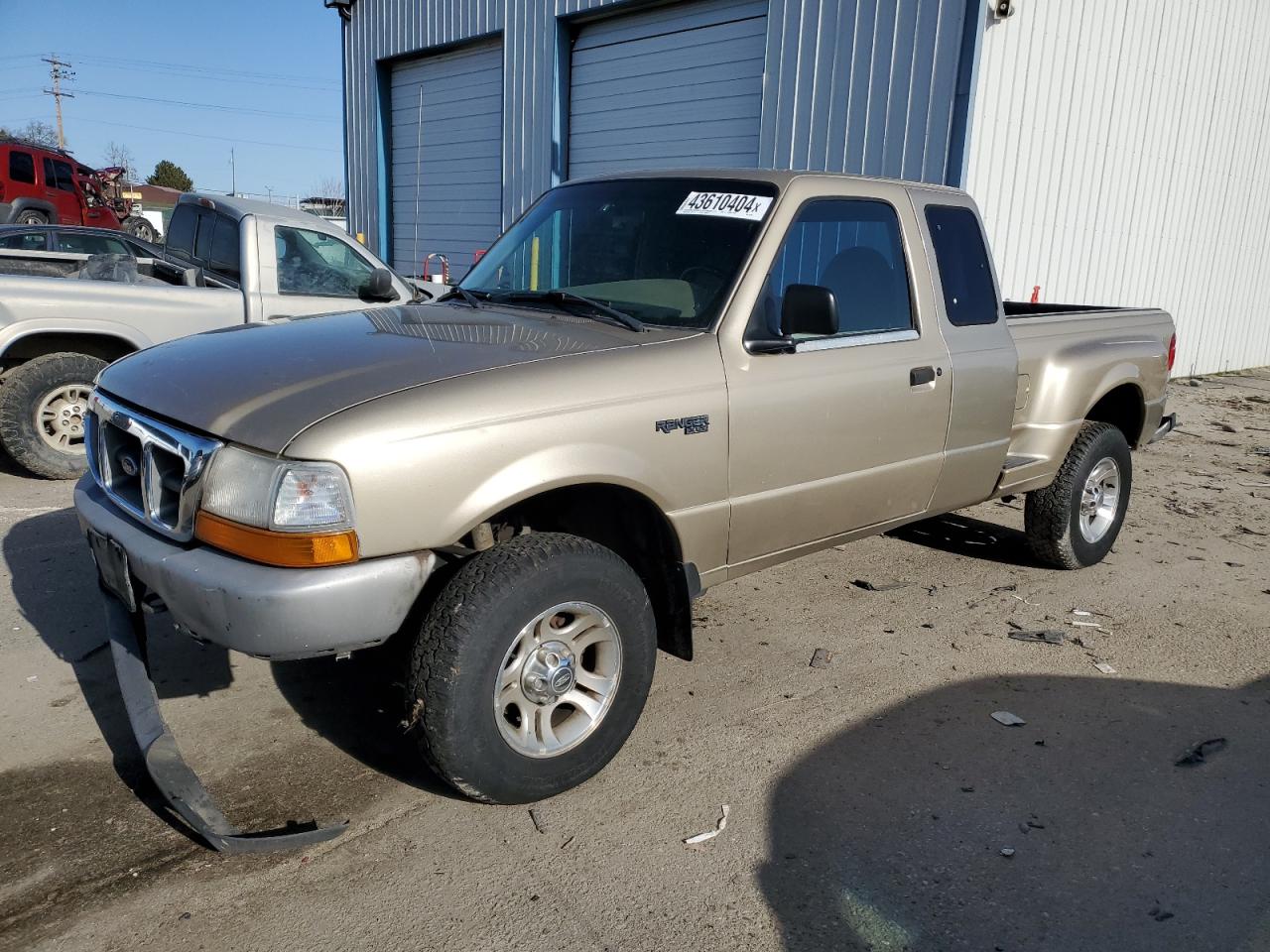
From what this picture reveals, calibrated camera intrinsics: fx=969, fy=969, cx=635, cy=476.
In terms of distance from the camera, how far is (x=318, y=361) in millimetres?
2951

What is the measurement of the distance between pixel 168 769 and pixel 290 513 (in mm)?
921

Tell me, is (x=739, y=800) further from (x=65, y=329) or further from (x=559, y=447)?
(x=65, y=329)

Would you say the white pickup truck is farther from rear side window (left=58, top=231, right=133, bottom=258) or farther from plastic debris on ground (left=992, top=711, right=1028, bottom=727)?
plastic debris on ground (left=992, top=711, right=1028, bottom=727)

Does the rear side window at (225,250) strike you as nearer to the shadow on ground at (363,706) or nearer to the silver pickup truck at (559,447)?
the silver pickup truck at (559,447)

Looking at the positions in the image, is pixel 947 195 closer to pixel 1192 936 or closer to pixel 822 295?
pixel 822 295

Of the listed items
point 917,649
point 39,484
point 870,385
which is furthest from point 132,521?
point 39,484

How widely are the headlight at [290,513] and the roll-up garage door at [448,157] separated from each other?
1245 cm

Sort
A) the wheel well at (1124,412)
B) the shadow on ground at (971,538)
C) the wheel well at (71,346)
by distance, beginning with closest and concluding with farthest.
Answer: the wheel well at (1124,412)
the shadow on ground at (971,538)
the wheel well at (71,346)

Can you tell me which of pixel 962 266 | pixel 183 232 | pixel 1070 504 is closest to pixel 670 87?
pixel 183 232

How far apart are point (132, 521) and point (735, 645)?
247 centimetres

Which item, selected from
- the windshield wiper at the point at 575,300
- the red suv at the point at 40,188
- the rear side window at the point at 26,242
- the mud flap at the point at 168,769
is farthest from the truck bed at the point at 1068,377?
the red suv at the point at 40,188

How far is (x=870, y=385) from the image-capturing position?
381cm

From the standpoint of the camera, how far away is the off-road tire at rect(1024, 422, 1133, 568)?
204 inches

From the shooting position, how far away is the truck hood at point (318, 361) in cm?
265
